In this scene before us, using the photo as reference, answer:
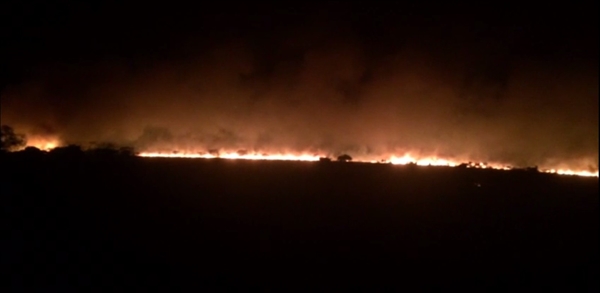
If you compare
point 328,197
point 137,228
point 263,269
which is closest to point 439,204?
point 328,197

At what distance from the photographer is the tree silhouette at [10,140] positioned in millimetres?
6137

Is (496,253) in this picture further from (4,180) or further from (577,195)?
(4,180)

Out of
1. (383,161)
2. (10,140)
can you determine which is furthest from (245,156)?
(10,140)

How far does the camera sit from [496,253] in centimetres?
539

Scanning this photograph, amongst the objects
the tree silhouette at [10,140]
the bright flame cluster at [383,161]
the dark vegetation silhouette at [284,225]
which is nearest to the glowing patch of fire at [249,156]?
the bright flame cluster at [383,161]

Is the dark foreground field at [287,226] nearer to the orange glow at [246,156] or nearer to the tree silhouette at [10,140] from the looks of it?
the orange glow at [246,156]

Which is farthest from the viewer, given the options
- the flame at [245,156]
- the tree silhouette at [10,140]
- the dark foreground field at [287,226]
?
the flame at [245,156]

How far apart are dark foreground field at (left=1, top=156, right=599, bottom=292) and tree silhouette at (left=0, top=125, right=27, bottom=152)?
0.42 m

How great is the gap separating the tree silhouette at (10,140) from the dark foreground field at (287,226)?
16.4 inches

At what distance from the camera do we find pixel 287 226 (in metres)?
5.40

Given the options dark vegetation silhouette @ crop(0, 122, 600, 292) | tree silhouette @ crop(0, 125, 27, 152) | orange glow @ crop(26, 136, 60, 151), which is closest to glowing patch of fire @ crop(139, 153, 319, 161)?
dark vegetation silhouette @ crop(0, 122, 600, 292)

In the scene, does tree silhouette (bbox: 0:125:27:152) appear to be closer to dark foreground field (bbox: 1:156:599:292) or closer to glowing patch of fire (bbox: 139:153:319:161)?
dark foreground field (bbox: 1:156:599:292)

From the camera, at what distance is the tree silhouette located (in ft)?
20.1

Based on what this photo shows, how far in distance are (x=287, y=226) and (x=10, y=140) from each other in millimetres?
3521
